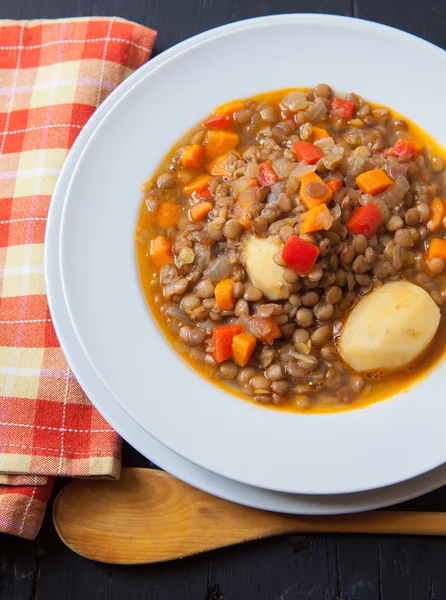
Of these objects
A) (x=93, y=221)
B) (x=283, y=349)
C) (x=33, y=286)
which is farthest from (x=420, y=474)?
(x=33, y=286)

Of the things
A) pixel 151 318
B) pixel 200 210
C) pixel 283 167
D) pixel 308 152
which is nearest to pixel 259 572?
pixel 151 318

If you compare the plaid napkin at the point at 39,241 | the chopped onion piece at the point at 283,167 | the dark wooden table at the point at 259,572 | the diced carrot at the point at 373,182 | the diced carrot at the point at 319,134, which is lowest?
the dark wooden table at the point at 259,572

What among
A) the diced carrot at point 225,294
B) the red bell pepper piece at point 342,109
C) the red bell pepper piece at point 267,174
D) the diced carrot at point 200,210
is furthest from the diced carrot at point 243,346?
the red bell pepper piece at point 342,109

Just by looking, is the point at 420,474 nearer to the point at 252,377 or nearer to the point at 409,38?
the point at 252,377

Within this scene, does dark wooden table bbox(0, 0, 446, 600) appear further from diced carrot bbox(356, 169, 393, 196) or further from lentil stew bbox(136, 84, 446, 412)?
diced carrot bbox(356, 169, 393, 196)

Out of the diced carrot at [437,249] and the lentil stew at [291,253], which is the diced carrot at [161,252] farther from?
the diced carrot at [437,249]

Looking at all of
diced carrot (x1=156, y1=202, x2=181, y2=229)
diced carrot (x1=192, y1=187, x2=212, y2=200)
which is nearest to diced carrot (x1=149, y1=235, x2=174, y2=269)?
diced carrot (x1=156, y1=202, x2=181, y2=229)

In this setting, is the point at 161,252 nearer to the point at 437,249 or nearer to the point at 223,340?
the point at 223,340
